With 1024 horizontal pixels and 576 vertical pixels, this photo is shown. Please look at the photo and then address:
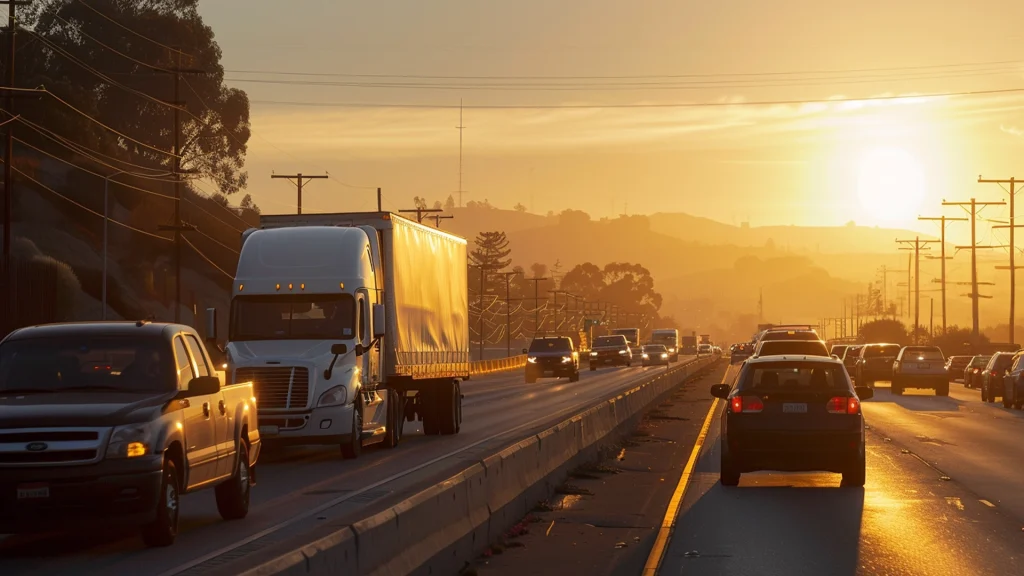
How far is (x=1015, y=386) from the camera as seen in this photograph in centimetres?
4012

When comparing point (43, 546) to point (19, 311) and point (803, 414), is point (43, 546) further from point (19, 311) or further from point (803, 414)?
point (19, 311)

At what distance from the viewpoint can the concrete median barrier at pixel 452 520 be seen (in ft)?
25.5

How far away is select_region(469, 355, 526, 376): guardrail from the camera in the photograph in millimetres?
89750

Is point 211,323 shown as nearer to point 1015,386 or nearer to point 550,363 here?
point 1015,386

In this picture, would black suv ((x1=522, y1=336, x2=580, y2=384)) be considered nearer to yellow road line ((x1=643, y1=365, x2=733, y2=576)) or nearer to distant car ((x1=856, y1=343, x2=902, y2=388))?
distant car ((x1=856, y1=343, x2=902, y2=388))

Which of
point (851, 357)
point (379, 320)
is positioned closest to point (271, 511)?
point (379, 320)

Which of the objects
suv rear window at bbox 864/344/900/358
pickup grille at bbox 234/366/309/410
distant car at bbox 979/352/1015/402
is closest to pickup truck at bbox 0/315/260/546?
pickup grille at bbox 234/366/309/410

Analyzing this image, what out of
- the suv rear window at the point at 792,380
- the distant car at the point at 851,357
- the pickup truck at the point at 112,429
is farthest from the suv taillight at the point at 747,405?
the distant car at the point at 851,357

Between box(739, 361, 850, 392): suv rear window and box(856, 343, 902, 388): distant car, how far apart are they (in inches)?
1469

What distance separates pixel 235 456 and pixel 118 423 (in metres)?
2.61

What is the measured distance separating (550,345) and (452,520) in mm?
58454

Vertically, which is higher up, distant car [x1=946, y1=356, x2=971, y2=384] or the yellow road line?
the yellow road line

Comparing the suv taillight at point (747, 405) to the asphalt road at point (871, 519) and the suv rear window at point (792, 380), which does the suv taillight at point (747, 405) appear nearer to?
the suv rear window at point (792, 380)

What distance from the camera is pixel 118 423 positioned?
11.4 metres
